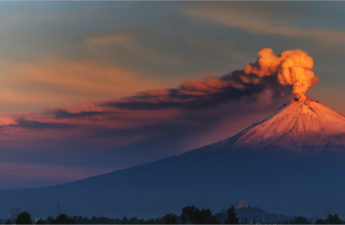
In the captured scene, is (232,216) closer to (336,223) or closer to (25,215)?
(25,215)

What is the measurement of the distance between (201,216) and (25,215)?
141 feet

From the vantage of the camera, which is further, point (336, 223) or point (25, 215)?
point (336, 223)

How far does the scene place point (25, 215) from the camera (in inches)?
5182

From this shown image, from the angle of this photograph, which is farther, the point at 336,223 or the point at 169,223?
the point at 336,223

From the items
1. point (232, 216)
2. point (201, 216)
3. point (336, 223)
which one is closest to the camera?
point (232, 216)

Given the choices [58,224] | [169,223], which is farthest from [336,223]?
[58,224]

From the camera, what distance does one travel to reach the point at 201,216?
159 metres

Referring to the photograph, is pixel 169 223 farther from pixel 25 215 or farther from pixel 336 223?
pixel 336 223

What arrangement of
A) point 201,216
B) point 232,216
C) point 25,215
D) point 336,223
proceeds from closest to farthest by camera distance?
point 25,215
point 232,216
point 201,216
point 336,223

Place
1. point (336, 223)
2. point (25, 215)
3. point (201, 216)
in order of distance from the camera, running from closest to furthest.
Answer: point (25, 215), point (201, 216), point (336, 223)

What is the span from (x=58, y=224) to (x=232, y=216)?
3353cm

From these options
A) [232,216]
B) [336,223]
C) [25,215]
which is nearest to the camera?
[25,215]

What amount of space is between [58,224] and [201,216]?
122 feet

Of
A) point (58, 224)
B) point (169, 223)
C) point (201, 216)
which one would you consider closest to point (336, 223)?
point (201, 216)
